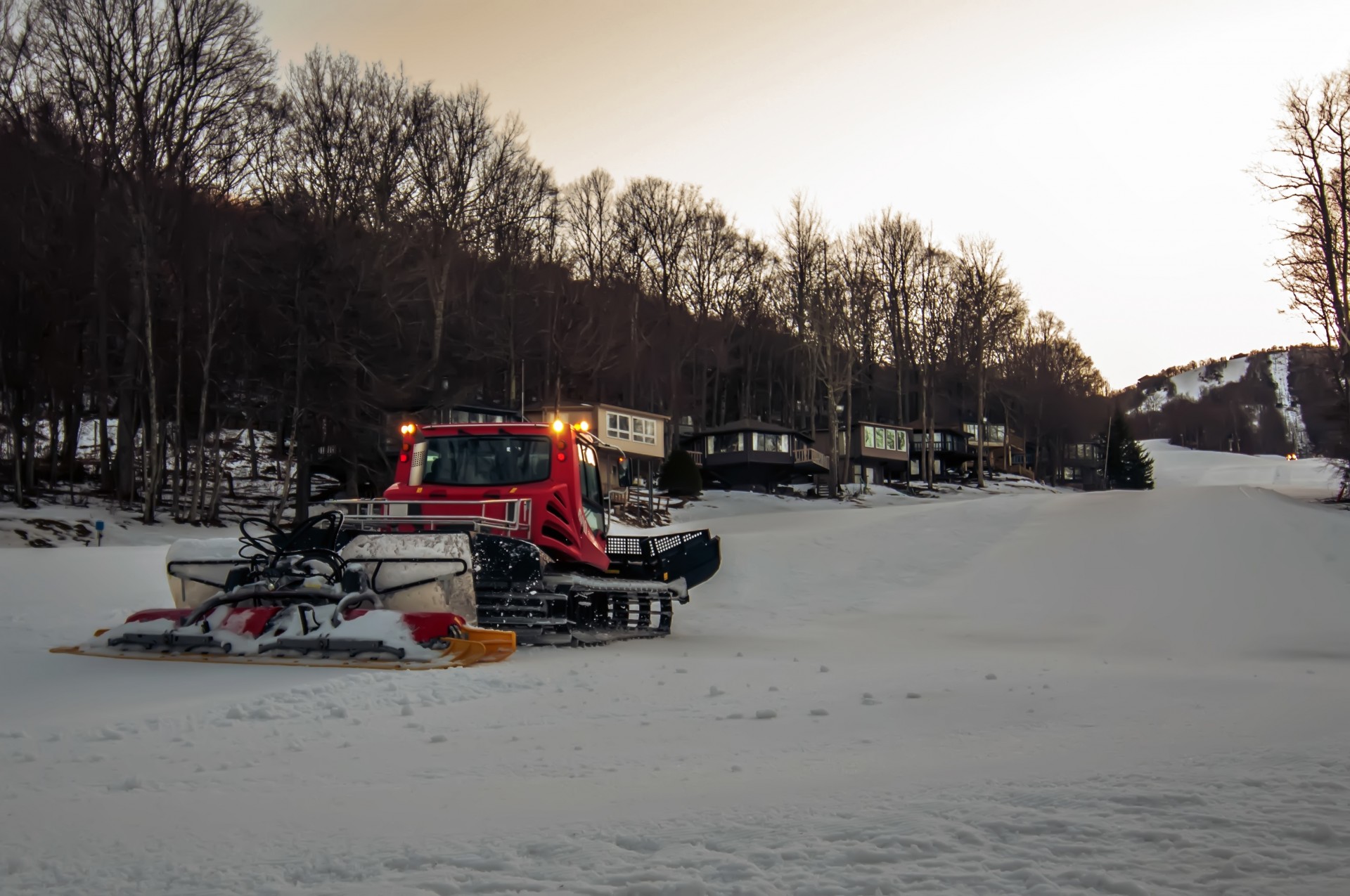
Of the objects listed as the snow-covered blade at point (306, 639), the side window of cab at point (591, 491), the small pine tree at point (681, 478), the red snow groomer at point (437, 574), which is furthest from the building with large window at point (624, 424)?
the snow-covered blade at point (306, 639)

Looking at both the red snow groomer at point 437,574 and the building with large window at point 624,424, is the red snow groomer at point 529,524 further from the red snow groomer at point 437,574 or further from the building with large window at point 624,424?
the building with large window at point 624,424

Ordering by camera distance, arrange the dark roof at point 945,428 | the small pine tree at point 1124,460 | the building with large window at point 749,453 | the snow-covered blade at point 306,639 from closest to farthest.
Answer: the snow-covered blade at point 306,639
the building with large window at point 749,453
the dark roof at point 945,428
the small pine tree at point 1124,460

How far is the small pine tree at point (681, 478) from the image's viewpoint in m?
47.2

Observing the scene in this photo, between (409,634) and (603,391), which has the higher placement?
(603,391)

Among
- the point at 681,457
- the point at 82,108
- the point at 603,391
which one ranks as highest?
the point at 82,108

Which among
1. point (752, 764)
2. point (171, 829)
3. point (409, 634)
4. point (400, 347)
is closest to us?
point (171, 829)

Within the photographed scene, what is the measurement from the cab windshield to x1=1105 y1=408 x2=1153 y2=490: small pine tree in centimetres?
7690

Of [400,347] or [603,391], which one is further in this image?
[603,391]

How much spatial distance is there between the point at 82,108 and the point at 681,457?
26328mm

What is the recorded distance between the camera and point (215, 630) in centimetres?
845

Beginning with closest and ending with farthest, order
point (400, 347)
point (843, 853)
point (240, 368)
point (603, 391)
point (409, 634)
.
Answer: point (843, 853), point (409, 634), point (240, 368), point (400, 347), point (603, 391)

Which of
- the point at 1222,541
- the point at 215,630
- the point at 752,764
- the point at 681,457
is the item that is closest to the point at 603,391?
the point at 681,457

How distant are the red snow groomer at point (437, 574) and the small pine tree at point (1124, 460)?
247 feet

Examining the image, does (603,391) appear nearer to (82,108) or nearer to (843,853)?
(82,108)
